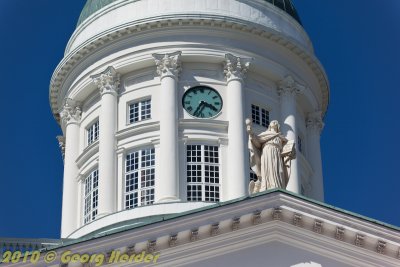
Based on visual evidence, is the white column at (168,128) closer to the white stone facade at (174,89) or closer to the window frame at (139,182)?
the white stone facade at (174,89)

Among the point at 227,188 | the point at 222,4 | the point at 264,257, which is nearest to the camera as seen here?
the point at 264,257

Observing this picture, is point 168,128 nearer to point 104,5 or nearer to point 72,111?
point 72,111

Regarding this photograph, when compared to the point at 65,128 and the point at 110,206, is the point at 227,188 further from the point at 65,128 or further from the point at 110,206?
the point at 65,128

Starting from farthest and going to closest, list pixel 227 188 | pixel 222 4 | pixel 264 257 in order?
pixel 222 4 → pixel 227 188 → pixel 264 257

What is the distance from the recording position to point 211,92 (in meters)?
60.2

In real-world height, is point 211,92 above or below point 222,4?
below

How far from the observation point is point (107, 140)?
59.5 m

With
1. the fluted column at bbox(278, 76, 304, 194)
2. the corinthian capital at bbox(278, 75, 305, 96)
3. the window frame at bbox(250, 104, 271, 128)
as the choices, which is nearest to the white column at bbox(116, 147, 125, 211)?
the window frame at bbox(250, 104, 271, 128)

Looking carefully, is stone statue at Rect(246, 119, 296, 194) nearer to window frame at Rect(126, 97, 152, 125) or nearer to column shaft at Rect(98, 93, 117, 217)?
column shaft at Rect(98, 93, 117, 217)

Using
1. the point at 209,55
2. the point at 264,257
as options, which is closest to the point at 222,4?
the point at 209,55

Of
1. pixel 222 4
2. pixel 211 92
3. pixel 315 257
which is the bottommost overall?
pixel 315 257

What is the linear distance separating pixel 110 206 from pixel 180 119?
434 cm

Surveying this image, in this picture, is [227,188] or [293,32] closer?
[227,188]

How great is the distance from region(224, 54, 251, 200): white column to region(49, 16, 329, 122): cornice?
134cm
